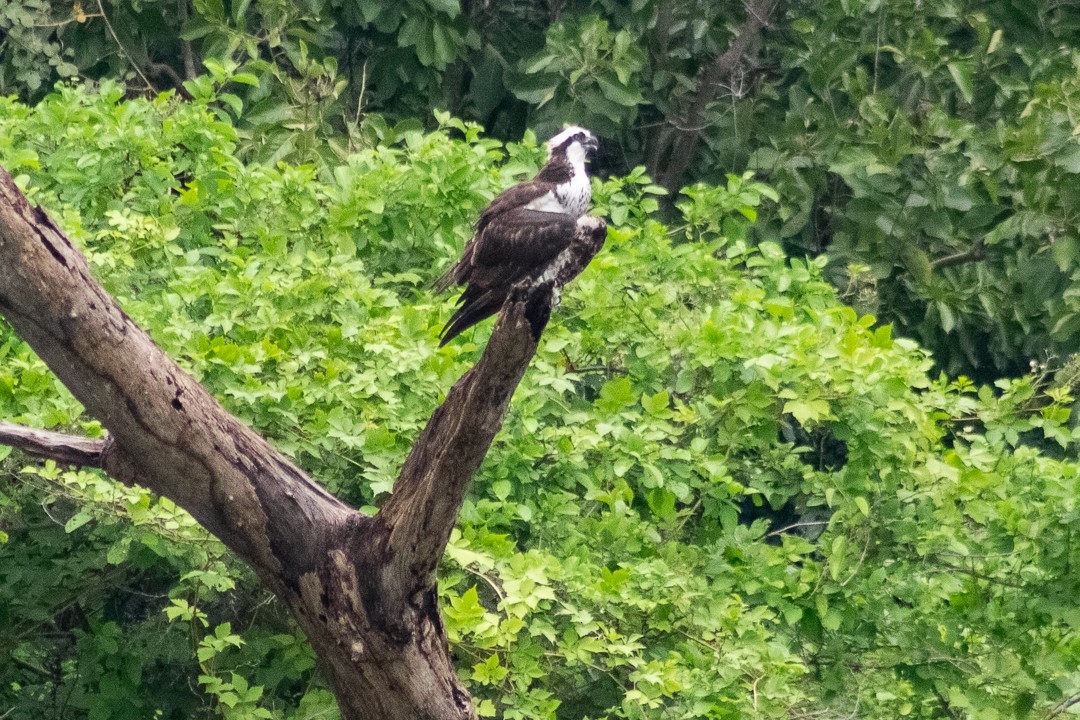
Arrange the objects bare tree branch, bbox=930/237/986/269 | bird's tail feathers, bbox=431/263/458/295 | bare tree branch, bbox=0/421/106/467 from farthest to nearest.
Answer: bare tree branch, bbox=930/237/986/269 → bird's tail feathers, bbox=431/263/458/295 → bare tree branch, bbox=0/421/106/467

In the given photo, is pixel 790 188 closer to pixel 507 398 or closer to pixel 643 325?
pixel 643 325

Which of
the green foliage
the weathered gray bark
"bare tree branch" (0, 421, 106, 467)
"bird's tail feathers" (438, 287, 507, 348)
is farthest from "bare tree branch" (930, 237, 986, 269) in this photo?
"bare tree branch" (0, 421, 106, 467)

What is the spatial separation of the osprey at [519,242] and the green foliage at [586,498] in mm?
605

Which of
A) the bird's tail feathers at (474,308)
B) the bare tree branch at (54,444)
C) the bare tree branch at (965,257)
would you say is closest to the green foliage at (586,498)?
the bare tree branch at (54,444)

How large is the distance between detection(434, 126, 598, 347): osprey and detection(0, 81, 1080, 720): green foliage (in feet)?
1.98

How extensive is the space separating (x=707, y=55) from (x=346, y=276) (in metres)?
3.15

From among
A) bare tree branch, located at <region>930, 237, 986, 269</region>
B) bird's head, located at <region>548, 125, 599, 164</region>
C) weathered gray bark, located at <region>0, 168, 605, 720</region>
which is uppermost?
bird's head, located at <region>548, 125, 599, 164</region>

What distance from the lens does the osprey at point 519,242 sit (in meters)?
3.18

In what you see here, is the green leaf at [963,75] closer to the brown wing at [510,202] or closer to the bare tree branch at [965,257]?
the bare tree branch at [965,257]

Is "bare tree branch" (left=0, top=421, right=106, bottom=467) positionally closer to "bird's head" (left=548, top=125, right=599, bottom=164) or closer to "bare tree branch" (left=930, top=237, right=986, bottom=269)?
"bird's head" (left=548, top=125, right=599, bottom=164)

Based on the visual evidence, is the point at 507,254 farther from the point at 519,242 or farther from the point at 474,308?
the point at 474,308

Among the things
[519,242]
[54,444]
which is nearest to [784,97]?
[519,242]

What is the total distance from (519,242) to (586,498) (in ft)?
3.48

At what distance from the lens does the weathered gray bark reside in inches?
114
